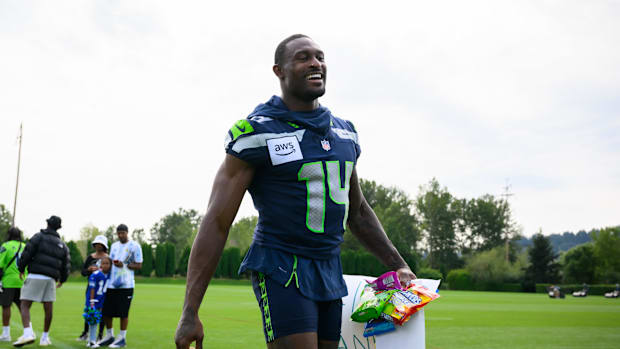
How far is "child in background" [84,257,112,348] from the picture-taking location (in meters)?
10.4

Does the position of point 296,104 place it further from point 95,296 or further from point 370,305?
point 95,296

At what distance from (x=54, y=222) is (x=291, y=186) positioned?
30.3 ft

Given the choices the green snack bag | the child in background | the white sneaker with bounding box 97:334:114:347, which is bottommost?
the white sneaker with bounding box 97:334:114:347

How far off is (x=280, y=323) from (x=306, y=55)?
4.17 feet

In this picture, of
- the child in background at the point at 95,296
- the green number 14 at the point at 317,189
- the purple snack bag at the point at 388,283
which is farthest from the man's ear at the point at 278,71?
→ the child in background at the point at 95,296

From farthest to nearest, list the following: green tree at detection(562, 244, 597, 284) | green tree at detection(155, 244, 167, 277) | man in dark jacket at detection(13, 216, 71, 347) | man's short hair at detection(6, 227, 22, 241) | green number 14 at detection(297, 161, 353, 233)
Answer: green tree at detection(562, 244, 597, 284), green tree at detection(155, 244, 167, 277), man's short hair at detection(6, 227, 22, 241), man in dark jacket at detection(13, 216, 71, 347), green number 14 at detection(297, 161, 353, 233)

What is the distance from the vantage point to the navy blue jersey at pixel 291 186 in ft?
9.31

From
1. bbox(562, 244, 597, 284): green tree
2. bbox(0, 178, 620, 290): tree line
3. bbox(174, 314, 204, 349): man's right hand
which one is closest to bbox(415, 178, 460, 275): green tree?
bbox(0, 178, 620, 290): tree line

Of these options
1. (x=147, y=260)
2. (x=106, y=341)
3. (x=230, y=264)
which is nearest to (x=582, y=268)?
(x=230, y=264)

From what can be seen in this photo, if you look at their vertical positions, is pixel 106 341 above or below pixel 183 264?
below

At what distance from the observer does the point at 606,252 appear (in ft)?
256

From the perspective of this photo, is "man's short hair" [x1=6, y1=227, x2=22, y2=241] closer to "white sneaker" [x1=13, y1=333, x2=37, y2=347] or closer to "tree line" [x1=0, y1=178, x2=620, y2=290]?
"white sneaker" [x1=13, y1=333, x2=37, y2=347]

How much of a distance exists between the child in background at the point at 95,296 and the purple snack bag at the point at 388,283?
8.09m

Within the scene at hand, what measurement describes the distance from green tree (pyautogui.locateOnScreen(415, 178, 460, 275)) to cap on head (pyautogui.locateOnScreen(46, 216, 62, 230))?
86231 mm
